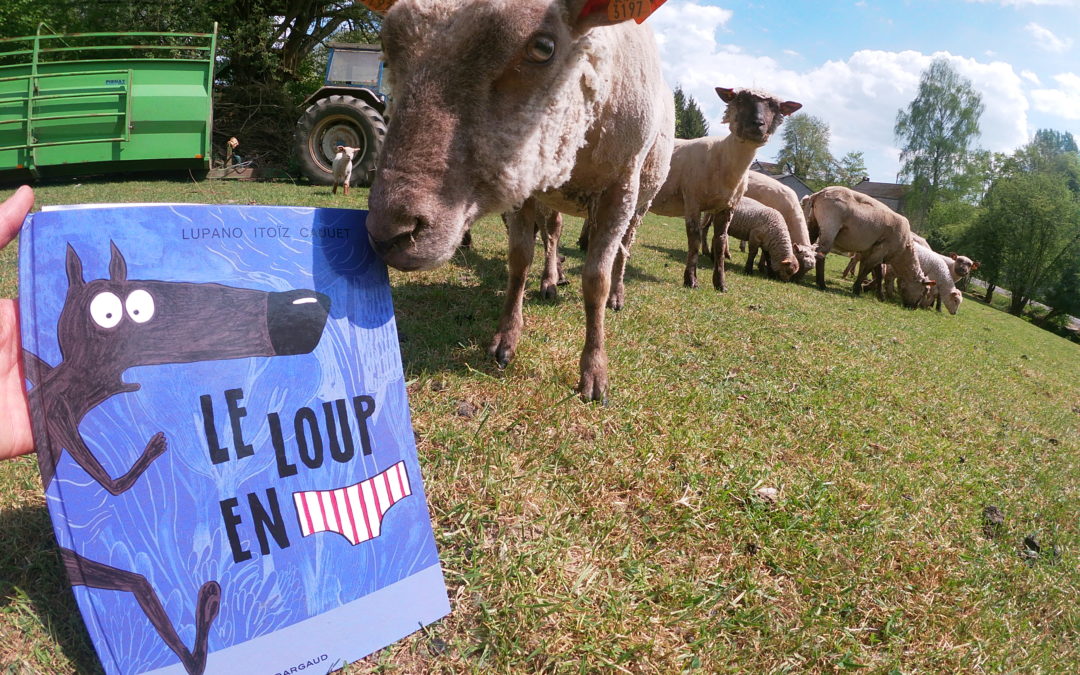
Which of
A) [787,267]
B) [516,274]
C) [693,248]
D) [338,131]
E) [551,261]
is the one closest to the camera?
[516,274]

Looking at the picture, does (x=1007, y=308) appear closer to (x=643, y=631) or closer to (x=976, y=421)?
(x=976, y=421)

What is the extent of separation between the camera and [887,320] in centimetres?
927

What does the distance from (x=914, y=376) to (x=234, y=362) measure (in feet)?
20.4

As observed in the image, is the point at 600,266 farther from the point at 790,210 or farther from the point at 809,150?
the point at 809,150

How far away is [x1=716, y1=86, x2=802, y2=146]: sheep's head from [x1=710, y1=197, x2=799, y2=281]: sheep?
263 cm

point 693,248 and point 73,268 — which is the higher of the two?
point 693,248

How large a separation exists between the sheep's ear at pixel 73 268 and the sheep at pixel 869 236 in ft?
46.2

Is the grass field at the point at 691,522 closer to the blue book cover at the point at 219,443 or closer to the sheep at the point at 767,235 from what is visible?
the blue book cover at the point at 219,443

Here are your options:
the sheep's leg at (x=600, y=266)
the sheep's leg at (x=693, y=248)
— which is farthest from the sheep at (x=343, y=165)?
the sheep's leg at (x=600, y=266)

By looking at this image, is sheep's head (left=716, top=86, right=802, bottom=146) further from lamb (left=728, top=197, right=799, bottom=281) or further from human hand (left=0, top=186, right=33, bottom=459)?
human hand (left=0, top=186, right=33, bottom=459)

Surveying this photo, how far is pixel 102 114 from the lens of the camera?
1056cm

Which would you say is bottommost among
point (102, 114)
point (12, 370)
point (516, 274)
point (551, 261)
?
point (12, 370)

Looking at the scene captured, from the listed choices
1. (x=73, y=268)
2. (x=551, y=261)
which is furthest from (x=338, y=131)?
(x=73, y=268)

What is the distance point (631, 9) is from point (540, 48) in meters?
0.36
